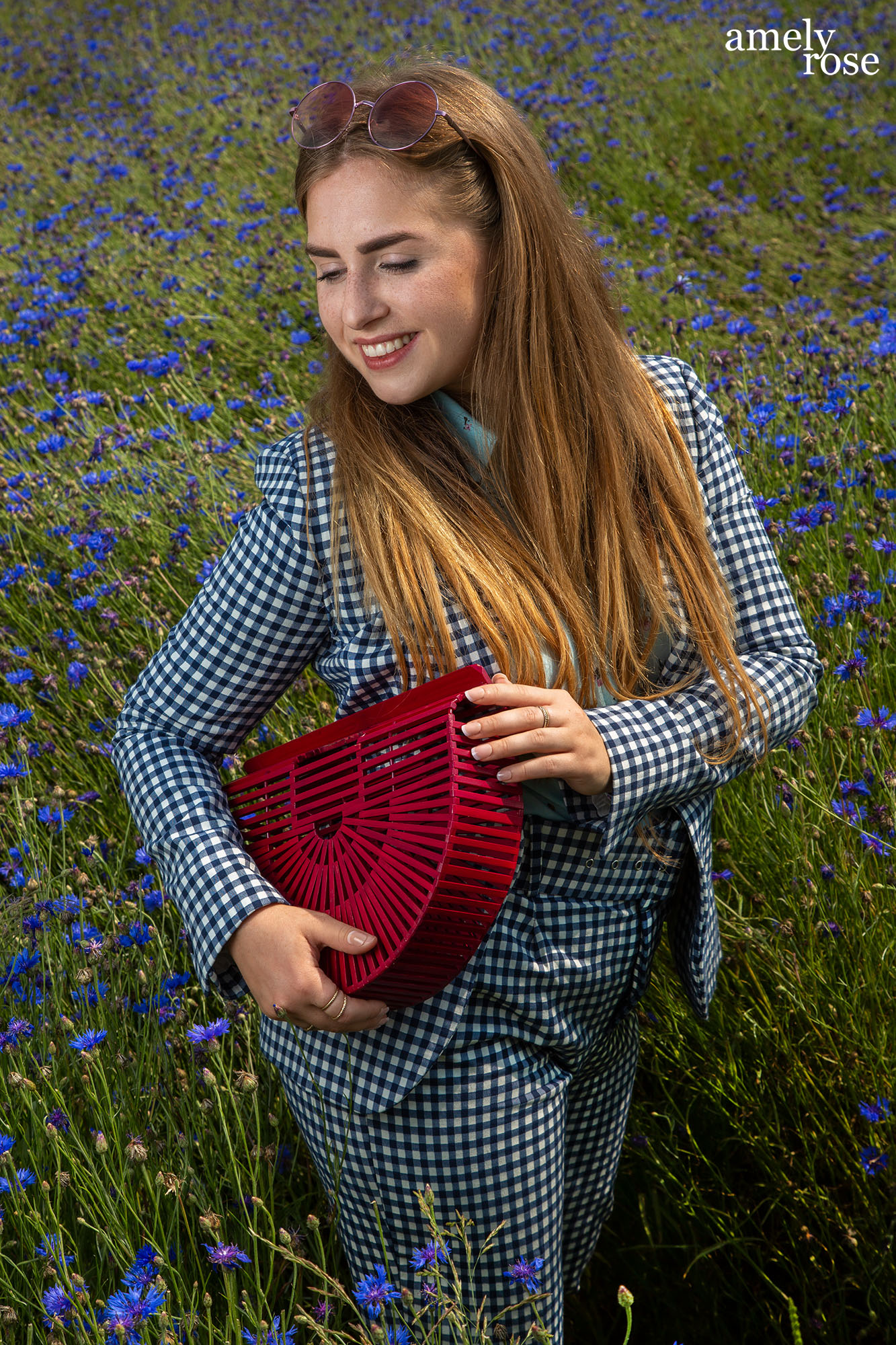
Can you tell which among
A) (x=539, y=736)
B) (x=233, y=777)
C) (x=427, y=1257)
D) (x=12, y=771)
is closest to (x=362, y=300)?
(x=539, y=736)

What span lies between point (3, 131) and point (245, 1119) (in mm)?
7479

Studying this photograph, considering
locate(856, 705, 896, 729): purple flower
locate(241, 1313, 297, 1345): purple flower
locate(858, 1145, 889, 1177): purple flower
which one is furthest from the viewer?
locate(856, 705, 896, 729): purple flower

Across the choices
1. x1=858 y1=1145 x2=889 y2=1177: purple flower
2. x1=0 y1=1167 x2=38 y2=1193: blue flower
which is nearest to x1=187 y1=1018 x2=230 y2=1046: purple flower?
x1=0 y1=1167 x2=38 y2=1193: blue flower

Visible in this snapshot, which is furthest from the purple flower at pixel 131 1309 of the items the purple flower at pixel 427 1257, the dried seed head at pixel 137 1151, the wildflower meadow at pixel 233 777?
the purple flower at pixel 427 1257

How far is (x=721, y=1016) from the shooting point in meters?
1.70

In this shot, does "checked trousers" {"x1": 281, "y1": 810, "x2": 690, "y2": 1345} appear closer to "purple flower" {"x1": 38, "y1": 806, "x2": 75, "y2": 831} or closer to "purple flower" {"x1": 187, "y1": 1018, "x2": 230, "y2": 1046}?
"purple flower" {"x1": 187, "y1": 1018, "x2": 230, "y2": 1046}

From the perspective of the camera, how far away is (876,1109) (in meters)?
1.56

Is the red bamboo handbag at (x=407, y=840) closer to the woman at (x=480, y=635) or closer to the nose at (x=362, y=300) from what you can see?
the woman at (x=480, y=635)

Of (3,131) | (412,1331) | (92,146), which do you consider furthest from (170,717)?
(3,131)

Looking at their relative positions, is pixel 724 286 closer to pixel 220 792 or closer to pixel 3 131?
pixel 220 792

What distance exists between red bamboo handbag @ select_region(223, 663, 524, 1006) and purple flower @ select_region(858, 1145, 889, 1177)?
0.78 m

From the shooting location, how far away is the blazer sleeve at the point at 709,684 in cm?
120

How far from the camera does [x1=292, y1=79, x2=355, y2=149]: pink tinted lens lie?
1.29 m

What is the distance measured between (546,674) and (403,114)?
25.4 inches
